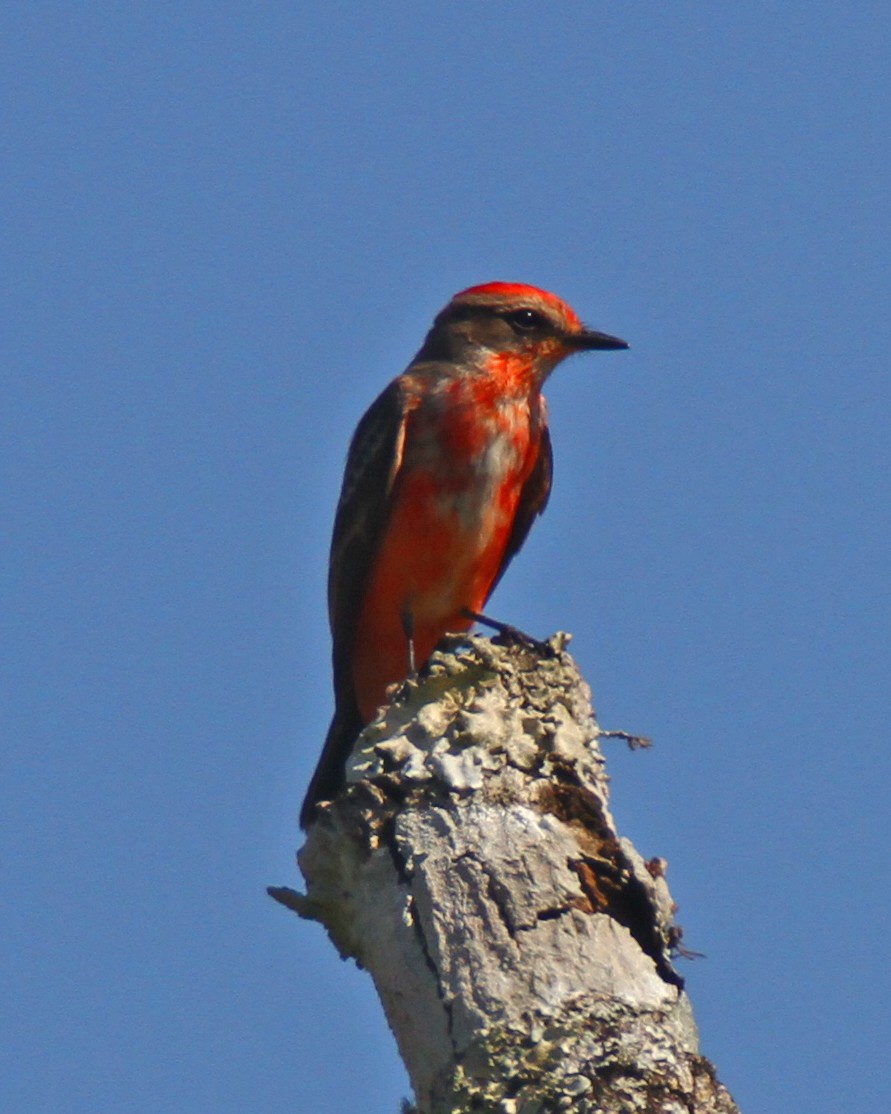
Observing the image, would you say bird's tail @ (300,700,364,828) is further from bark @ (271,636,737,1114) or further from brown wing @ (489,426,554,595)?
bark @ (271,636,737,1114)

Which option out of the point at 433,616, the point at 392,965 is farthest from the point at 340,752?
the point at 392,965

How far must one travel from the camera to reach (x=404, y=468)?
9203 millimetres

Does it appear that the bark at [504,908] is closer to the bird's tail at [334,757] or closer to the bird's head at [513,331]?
the bird's tail at [334,757]

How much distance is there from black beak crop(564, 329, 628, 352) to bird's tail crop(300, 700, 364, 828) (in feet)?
8.05

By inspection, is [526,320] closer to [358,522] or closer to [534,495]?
[534,495]

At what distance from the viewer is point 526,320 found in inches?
393

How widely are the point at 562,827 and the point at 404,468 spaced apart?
457 cm

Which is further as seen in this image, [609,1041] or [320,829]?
[320,829]

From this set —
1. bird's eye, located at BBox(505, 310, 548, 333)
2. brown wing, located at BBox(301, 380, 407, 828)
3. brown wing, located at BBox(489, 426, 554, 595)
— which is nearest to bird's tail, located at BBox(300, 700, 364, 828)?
brown wing, located at BBox(301, 380, 407, 828)

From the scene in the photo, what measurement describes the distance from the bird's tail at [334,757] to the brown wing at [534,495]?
1223mm

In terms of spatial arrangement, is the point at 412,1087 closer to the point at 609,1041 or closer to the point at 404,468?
the point at 609,1041

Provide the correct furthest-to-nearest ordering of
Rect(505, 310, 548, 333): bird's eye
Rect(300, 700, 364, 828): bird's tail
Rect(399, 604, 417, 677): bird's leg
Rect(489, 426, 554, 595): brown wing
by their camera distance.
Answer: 1. Rect(505, 310, 548, 333): bird's eye
2. Rect(489, 426, 554, 595): brown wing
3. Rect(399, 604, 417, 677): bird's leg
4. Rect(300, 700, 364, 828): bird's tail

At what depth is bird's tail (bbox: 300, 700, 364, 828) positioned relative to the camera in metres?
7.93

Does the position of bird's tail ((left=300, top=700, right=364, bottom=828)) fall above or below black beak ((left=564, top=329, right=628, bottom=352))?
below
